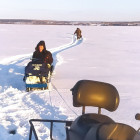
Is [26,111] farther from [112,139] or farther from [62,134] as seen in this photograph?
[112,139]

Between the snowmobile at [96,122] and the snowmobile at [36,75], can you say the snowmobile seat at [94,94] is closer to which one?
the snowmobile at [96,122]

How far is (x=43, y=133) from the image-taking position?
14.2 feet

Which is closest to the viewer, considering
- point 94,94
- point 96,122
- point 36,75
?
point 96,122

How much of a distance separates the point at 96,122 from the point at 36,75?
4.32 meters

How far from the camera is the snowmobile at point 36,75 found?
709 centimetres

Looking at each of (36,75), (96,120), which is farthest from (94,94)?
(36,75)

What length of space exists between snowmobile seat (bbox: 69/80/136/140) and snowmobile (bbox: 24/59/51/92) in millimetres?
3756

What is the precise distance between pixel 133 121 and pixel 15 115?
1987 millimetres

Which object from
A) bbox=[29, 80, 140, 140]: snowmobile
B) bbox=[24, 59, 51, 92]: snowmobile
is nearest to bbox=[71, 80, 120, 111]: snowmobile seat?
bbox=[29, 80, 140, 140]: snowmobile

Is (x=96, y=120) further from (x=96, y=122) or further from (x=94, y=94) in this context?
(x=94, y=94)

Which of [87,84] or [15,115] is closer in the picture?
[87,84]

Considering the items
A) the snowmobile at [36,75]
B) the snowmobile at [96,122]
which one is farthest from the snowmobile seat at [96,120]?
the snowmobile at [36,75]

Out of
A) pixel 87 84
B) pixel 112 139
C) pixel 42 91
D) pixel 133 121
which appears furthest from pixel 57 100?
pixel 112 139

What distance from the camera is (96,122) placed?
2.98m
